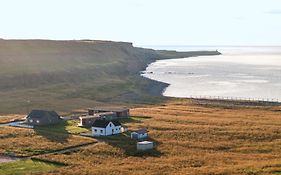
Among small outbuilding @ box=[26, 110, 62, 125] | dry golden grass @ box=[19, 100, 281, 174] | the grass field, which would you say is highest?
small outbuilding @ box=[26, 110, 62, 125]

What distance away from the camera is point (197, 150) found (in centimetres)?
5328

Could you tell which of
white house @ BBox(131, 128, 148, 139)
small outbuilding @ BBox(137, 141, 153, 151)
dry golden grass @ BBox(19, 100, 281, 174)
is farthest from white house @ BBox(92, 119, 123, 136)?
small outbuilding @ BBox(137, 141, 153, 151)

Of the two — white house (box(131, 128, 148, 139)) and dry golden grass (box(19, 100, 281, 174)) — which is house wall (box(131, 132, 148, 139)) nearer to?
white house (box(131, 128, 148, 139))

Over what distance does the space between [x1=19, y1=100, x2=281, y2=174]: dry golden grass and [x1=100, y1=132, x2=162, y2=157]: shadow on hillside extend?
448mm

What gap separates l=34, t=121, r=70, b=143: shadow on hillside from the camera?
59.6 m

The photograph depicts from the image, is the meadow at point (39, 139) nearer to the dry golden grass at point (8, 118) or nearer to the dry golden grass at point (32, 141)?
the dry golden grass at point (32, 141)

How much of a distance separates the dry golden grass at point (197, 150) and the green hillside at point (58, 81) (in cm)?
3183

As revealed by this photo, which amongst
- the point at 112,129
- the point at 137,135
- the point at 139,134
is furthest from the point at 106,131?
the point at 139,134

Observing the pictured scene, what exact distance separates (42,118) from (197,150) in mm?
26845

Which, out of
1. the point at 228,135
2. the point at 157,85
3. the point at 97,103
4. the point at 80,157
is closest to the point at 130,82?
the point at 157,85

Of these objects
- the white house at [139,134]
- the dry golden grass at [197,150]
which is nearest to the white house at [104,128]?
the white house at [139,134]

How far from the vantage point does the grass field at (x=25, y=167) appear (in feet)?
147

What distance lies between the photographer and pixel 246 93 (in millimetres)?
128500

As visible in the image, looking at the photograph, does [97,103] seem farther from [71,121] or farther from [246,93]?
[246,93]
